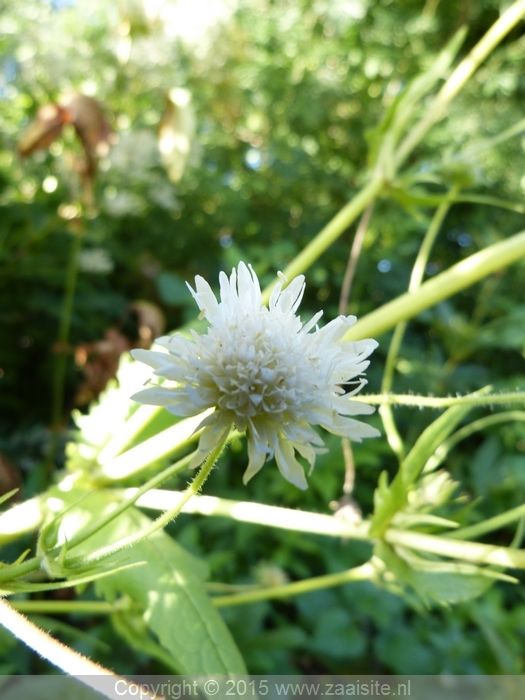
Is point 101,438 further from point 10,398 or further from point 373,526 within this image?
point 10,398

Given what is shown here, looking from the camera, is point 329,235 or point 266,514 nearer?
point 266,514

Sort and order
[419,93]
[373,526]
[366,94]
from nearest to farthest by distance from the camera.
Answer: [373,526] → [419,93] → [366,94]

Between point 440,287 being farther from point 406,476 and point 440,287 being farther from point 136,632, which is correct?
point 136,632

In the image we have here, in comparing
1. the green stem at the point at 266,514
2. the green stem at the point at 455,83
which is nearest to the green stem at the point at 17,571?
the green stem at the point at 266,514

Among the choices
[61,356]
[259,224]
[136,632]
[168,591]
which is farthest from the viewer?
[259,224]

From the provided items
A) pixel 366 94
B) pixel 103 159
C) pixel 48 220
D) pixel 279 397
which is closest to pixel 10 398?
pixel 48 220

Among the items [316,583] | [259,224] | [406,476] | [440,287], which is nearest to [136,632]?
[316,583]

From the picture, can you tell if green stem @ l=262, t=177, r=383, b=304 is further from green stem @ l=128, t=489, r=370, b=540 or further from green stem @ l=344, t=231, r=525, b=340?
green stem @ l=128, t=489, r=370, b=540
